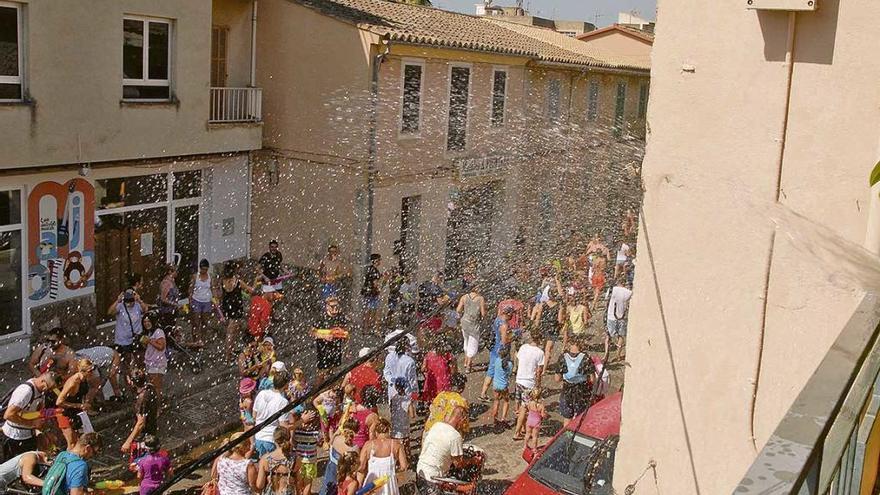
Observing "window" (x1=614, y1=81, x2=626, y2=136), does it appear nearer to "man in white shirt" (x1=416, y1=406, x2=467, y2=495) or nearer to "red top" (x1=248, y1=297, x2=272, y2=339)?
"red top" (x1=248, y1=297, x2=272, y2=339)

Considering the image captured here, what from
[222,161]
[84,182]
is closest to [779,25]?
[84,182]

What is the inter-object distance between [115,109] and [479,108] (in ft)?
27.4

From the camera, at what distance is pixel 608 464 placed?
7520 millimetres

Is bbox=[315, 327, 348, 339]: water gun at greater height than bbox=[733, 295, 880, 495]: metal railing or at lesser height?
lesser

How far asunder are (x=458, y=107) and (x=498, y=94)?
4.93 ft

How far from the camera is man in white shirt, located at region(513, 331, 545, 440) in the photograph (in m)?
10.4

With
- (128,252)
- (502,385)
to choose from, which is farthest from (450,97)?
(502,385)

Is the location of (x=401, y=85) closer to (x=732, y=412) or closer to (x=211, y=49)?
(x=211, y=49)

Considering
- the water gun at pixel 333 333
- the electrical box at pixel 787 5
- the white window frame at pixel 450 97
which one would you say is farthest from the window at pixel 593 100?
the electrical box at pixel 787 5

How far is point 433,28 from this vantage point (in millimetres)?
18406

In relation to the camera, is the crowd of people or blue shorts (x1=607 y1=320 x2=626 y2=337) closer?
the crowd of people

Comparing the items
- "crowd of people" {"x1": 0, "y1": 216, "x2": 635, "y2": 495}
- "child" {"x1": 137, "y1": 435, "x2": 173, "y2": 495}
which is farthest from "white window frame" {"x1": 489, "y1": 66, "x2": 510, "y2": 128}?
"child" {"x1": 137, "y1": 435, "x2": 173, "y2": 495}

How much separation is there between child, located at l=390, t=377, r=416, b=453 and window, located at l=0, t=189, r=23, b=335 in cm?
571

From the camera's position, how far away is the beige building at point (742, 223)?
3713mm
